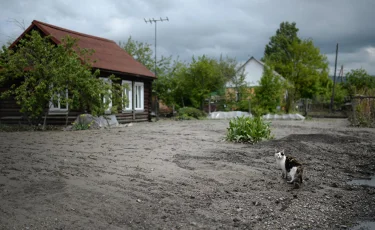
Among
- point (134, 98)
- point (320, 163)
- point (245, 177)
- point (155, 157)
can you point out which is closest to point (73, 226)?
point (245, 177)

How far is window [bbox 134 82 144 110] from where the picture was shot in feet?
70.0

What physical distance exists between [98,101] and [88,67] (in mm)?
1738

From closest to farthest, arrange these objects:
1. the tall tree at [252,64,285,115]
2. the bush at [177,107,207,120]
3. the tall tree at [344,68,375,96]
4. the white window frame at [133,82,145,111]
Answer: the white window frame at [133,82,145,111]
the bush at [177,107,207,120]
the tall tree at [252,64,285,115]
the tall tree at [344,68,375,96]

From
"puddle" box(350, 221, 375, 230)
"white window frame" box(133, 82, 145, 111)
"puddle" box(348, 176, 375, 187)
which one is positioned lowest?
"puddle" box(350, 221, 375, 230)

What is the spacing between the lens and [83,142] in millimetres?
10805

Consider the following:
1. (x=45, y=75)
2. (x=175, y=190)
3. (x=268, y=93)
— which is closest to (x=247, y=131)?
(x=175, y=190)

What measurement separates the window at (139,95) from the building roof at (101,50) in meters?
0.82

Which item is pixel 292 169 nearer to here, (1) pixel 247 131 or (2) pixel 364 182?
(2) pixel 364 182

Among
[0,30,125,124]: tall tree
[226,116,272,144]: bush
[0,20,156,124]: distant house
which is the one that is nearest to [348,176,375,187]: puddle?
[226,116,272,144]: bush

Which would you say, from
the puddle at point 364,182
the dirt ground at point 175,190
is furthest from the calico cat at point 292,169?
the puddle at point 364,182

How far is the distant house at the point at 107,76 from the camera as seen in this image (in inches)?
672

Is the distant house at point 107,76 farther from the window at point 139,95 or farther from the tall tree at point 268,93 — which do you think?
the tall tree at point 268,93

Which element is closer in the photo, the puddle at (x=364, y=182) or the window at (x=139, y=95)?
the puddle at (x=364, y=182)

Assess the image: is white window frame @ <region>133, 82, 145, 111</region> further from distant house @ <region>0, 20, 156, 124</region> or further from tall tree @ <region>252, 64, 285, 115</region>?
tall tree @ <region>252, 64, 285, 115</region>
